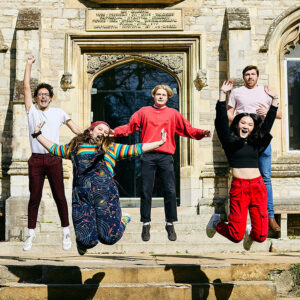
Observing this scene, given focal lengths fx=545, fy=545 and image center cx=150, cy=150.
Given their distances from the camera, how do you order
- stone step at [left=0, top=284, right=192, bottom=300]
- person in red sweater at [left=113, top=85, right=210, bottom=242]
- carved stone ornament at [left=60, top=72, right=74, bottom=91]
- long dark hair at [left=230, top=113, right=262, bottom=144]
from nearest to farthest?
stone step at [left=0, top=284, right=192, bottom=300]
long dark hair at [left=230, top=113, right=262, bottom=144]
person in red sweater at [left=113, top=85, right=210, bottom=242]
carved stone ornament at [left=60, top=72, right=74, bottom=91]

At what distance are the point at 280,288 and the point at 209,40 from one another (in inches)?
276

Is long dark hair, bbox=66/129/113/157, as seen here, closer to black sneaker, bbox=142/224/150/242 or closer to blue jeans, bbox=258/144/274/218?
black sneaker, bbox=142/224/150/242

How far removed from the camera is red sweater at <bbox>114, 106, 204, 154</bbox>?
6.96 metres

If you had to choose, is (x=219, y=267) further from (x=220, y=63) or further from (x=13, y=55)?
(x=13, y=55)

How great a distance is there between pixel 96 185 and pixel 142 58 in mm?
7413

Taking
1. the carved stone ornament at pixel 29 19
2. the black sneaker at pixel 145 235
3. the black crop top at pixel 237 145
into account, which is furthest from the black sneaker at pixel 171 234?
the carved stone ornament at pixel 29 19

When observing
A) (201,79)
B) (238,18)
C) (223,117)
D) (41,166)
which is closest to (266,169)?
(223,117)

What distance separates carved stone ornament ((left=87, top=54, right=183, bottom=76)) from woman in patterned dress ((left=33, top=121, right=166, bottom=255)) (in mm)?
6968

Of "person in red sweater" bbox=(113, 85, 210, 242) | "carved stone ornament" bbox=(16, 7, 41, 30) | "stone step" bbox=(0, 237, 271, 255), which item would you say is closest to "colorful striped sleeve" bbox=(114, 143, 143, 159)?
"person in red sweater" bbox=(113, 85, 210, 242)

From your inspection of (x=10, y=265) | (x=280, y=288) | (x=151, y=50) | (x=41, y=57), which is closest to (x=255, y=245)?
(x=280, y=288)

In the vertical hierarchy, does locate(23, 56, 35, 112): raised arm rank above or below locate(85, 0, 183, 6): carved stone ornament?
below

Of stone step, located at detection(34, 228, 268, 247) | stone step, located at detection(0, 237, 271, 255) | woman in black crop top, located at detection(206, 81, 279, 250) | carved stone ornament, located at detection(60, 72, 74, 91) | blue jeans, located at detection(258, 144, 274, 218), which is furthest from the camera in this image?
carved stone ornament, located at detection(60, 72, 74, 91)

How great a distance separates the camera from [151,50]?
12.8 metres

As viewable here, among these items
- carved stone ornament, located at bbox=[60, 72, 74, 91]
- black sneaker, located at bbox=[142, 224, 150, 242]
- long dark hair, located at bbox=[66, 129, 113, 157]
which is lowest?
A: black sneaker, located at bbox=[142, 224, 150, 242]
